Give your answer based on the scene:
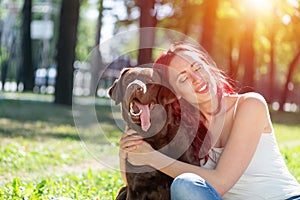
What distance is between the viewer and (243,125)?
3955 mm

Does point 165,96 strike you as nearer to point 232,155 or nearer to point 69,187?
point 232,155

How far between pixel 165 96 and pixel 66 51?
652 inches

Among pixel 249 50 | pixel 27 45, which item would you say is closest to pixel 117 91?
pixel 249 50

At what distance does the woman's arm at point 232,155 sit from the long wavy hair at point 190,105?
157 mm

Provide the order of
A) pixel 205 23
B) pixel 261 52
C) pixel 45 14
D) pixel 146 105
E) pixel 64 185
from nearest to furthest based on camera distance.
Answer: pixel 146 105 < pixel 64 185 < pixel 205 23 < pixel 261 52 < pixel 45 14

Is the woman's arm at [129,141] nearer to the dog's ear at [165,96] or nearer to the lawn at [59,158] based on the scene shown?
the dog's ear at [165,96]

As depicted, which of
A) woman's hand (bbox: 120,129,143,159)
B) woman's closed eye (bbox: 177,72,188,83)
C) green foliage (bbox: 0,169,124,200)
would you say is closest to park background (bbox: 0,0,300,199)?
green foliage (bbox: 0,169,124,200)

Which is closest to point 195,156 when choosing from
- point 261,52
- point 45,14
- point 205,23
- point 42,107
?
point 42,107

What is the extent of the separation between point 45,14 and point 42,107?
115 ft

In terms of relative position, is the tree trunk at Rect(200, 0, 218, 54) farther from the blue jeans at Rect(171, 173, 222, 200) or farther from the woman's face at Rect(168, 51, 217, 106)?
the blue jeans at Rect(171, 173, 222, 200)

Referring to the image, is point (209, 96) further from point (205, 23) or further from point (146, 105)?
point (205, 23)

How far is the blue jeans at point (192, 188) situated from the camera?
368 cm

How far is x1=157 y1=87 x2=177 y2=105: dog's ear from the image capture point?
3.88 meters

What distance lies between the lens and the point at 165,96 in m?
3.90
